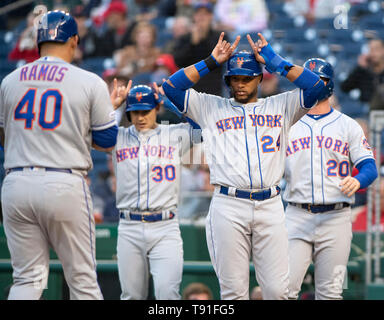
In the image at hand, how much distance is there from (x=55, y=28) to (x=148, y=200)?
6.02 ft

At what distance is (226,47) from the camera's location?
4.23m

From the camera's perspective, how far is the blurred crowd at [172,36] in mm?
8383

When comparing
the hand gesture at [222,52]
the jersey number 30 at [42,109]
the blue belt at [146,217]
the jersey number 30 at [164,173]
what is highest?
the hand gesture at [222,52]

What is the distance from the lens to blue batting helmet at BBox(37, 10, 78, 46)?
3709 mm

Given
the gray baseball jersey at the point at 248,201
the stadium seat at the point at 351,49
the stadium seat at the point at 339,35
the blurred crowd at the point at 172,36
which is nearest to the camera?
the gray baseball jersey at the point at 248,201

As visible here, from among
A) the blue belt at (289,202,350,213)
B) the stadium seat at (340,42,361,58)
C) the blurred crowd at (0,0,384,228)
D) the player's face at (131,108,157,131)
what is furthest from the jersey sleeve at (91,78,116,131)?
the stadium seat at (340,42,361,58)

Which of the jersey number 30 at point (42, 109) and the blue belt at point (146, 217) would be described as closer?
the jersey number 30 at point (42, 109)

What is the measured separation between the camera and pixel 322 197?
477 centimetres

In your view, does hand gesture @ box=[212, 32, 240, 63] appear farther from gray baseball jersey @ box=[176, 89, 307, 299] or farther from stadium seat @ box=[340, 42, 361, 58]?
stadium seat @ box=[340, 42, 361, 58]

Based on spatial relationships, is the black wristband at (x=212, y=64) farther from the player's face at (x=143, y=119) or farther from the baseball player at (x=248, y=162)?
the player's face at (x=143, y=119)

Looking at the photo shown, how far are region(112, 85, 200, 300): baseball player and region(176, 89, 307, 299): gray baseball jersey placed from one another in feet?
3.02

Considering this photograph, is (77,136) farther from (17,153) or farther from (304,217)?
(304,217)

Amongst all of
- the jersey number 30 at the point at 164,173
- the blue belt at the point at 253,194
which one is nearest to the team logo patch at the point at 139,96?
the jersey number 30 at the point at 164,173
